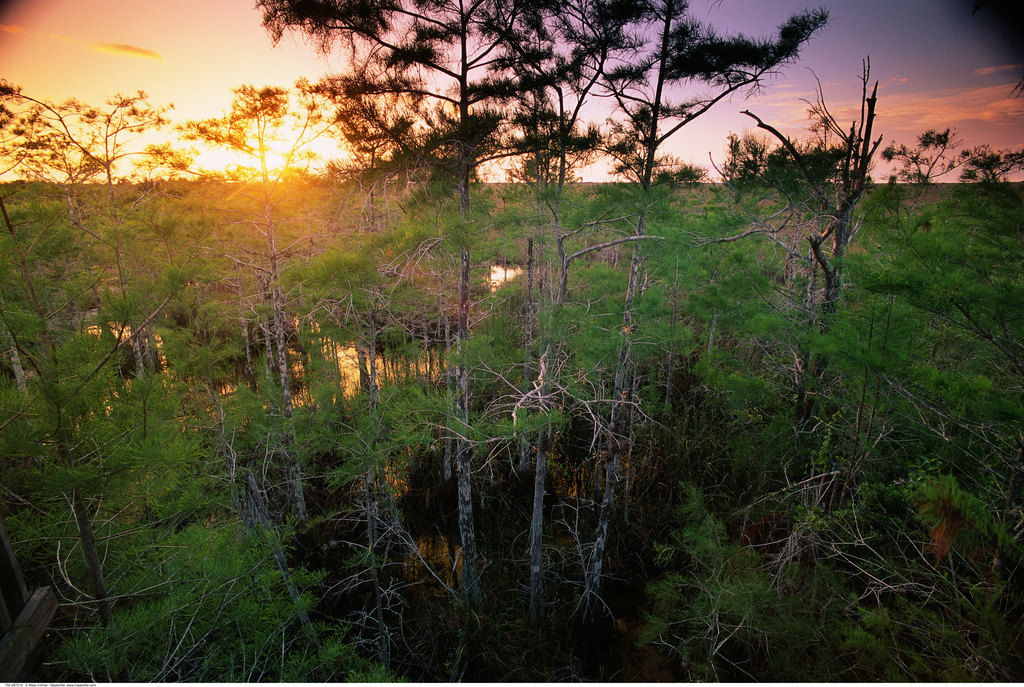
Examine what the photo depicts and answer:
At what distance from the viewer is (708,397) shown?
29.8 ft

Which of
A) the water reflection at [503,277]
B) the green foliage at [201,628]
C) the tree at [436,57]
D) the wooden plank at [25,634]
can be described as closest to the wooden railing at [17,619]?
the wooden plank at [25,634]

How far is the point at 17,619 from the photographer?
222cm

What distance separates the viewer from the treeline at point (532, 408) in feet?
9.16

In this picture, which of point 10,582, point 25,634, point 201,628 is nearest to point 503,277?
point 201,628

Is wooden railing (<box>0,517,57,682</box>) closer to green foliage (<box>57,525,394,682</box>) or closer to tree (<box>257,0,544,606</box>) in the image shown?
green foliage (<box>57,525,394,682</box>)

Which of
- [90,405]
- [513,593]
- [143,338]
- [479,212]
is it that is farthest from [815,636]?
[143,338]

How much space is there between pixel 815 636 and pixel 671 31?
677 cm

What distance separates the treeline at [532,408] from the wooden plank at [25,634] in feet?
1.06

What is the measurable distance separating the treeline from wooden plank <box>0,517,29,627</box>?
0.27 m

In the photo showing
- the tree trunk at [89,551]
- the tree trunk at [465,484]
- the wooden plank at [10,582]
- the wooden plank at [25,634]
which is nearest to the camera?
the wooden plank at [25,634]

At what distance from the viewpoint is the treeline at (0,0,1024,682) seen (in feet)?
9.16

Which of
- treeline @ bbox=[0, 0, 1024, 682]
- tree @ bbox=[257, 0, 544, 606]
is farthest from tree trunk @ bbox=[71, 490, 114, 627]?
tree @ bbox=[257, 0, 544, 606]

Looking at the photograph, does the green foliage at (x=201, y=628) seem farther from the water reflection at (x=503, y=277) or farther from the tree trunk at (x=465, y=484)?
the water reflection at (x=503, y=277)

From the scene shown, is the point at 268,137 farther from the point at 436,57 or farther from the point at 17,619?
the point at 17,619
